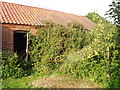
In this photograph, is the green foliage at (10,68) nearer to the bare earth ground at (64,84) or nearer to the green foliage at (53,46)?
the green foliage at (53,46)

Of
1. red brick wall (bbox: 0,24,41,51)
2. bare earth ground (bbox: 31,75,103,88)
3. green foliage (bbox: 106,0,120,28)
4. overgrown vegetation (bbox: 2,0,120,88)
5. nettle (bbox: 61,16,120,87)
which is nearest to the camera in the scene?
green foliage (bbox: 106,0,120,28)

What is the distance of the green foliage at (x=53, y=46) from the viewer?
8.20m

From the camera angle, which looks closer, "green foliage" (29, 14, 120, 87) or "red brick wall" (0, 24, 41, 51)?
"green foliage" (29, 14, 120, 87)

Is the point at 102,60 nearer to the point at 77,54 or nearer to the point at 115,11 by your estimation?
the point at 77,54

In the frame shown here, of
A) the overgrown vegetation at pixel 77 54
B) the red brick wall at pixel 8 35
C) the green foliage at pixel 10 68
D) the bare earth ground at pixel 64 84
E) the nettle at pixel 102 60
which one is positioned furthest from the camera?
the red brick wall at pixel 8 35

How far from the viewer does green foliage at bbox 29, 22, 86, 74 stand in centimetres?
820

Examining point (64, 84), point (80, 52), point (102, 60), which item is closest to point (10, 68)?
point (64, 84)

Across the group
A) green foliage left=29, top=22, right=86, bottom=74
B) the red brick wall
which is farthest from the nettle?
the red brick wall

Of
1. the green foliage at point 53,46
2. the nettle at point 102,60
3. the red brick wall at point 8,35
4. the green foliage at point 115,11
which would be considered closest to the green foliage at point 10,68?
the green foliage at point 53,46

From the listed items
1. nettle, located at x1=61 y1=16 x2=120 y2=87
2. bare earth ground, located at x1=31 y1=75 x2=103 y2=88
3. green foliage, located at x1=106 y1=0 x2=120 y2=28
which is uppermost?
green foliage, located at x1=106 y1=0 x2=120 y2=28

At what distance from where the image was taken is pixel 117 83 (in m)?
5.52

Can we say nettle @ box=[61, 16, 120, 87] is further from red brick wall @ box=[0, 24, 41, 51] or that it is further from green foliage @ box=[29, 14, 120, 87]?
red brick wall @ box=[0, 24, 41, 51]

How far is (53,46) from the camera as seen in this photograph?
858cm

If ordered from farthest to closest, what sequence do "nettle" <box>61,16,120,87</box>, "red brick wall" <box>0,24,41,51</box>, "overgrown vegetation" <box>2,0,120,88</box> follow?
1. "red brick wall" <box>0,24,41,51</box>
2. "overgrown vegetation" <box>2,0,120,88</box>
3. "nettle" <box>61,16,120,87</box>
